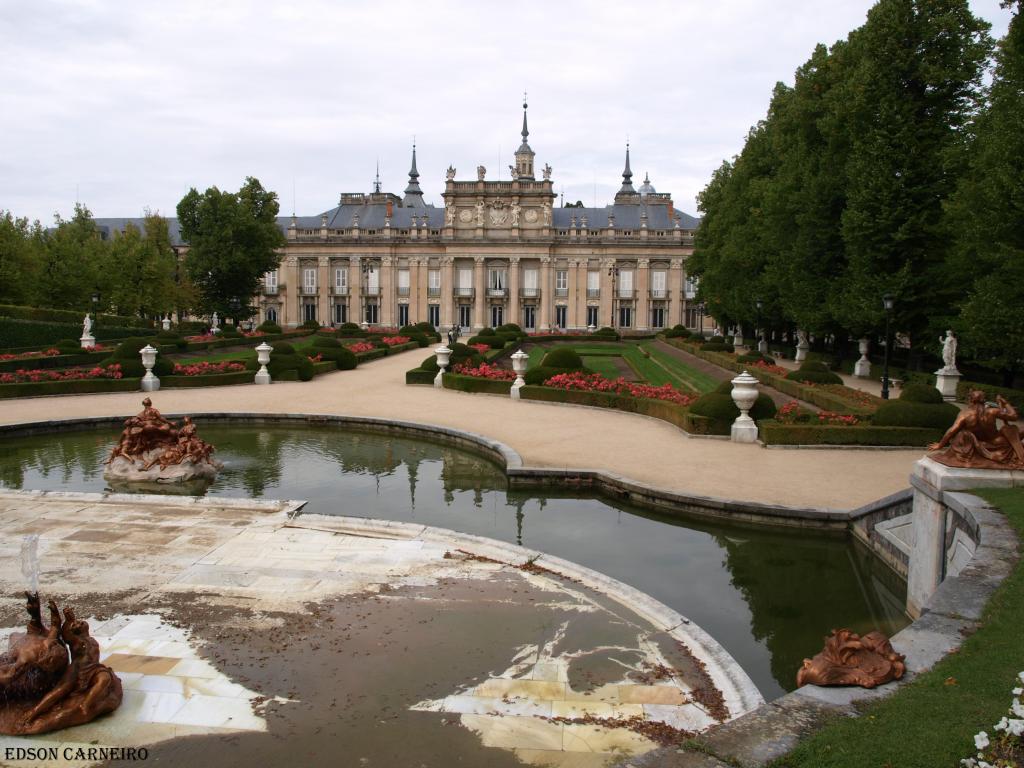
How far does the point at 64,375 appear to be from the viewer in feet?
75.6

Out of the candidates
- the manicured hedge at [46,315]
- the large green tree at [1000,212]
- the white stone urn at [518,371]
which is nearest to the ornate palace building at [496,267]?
the manicured hedge at [46,315]

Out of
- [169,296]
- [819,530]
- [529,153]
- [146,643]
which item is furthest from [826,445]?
[529,153]

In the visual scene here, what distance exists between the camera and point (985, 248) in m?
17.5

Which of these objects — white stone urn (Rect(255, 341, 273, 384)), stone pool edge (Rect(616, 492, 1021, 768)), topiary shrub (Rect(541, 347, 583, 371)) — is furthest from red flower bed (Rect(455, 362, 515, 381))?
stone pool edge (Rect(616, 492, 1021, 768))

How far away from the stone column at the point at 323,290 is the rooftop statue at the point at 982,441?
6067 cm

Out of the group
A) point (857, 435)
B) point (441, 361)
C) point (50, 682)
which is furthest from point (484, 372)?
point (50, 682)

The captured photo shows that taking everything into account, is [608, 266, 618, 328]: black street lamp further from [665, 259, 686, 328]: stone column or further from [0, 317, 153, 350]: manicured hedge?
[0, 317, 153, 350]: manicured hedge

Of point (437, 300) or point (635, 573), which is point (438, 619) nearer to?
point (635, 573)

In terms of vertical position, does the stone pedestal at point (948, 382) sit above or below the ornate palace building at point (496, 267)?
below

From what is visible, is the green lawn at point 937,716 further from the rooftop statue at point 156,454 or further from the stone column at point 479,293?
the stone column at point 479,293

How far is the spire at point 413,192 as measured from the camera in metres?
71.0

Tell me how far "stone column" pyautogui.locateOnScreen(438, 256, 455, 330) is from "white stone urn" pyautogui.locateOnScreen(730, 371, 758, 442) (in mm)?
49511

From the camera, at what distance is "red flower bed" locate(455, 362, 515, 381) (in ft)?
76.3

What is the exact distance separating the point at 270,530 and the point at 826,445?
10.5m
